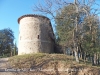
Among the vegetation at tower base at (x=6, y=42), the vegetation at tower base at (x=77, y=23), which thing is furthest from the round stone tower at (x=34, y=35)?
the vegetation at tower base at (x=6, y=42)

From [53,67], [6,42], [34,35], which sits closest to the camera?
[53,67]

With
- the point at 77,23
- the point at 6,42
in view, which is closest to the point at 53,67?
the point at 77,23

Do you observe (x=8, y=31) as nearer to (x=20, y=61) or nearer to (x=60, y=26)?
(x=60, y=26)

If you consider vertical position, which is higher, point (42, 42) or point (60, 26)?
point (60, 26)

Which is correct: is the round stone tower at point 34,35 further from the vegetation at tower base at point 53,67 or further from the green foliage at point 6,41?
the green foliage at point 6,41

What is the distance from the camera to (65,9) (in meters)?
19.8

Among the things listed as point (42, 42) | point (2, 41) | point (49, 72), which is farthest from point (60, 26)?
point (2, 41)

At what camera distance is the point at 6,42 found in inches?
1831

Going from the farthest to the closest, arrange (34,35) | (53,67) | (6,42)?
(6,42), (34,35), (53,67)

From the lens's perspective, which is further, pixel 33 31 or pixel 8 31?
pixel 8 31

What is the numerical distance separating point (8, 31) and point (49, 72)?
122 ft

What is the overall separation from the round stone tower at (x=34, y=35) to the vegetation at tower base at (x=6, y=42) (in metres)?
17.9

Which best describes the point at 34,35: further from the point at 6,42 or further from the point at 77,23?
the point at 6,42

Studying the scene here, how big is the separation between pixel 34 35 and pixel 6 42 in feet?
76.1
